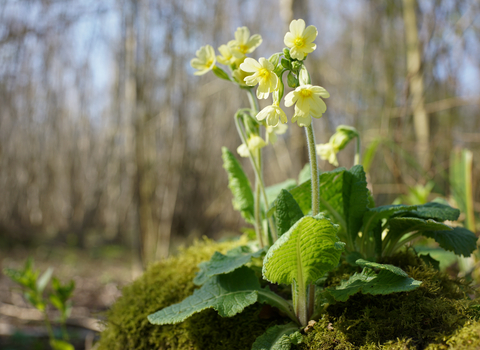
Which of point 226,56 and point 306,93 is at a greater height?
point 226,56

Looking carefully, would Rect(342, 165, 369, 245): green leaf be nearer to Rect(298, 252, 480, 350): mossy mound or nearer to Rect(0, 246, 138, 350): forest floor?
Rect(298, 252, 480, 350): mossy mound

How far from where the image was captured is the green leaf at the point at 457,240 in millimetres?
1255

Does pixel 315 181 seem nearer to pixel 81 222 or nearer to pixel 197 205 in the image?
pixel 197 205

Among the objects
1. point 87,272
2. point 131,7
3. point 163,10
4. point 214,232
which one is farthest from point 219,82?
point 87,272

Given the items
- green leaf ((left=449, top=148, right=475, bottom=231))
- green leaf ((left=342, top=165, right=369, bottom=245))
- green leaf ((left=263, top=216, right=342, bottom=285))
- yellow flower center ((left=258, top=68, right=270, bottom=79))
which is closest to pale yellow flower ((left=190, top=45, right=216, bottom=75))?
yellow flower center ((left=258, top=68, right=270, bottom=79))

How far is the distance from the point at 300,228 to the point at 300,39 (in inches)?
22.3

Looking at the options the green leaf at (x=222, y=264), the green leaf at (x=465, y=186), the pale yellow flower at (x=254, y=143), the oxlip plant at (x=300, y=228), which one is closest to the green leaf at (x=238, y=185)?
the oxlip plant at (x=300, y=228)

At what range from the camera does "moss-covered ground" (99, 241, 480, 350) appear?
1004mm

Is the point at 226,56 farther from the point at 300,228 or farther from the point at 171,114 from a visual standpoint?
the point at 171,114

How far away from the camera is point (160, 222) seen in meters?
5.53

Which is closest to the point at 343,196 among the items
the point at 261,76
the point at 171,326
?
the point at 261,76

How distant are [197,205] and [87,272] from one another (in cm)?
228

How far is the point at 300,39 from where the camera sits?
1031mm

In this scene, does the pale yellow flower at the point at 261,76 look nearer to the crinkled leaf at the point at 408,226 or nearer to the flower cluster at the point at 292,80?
the flower cluster at the point at 292,80
